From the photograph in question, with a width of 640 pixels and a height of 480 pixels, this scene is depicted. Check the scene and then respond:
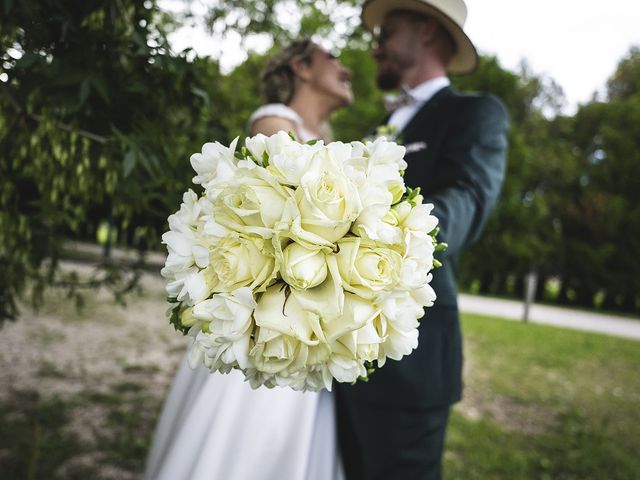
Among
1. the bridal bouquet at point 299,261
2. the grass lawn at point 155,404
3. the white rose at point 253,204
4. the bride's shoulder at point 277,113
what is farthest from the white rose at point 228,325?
the grass lawn at point 155,404

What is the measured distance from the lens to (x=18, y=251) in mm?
2070

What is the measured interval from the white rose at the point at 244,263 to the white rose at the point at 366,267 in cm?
16

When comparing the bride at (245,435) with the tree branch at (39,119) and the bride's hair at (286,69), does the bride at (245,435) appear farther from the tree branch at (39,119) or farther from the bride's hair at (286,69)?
the bride's hair at (286,69)

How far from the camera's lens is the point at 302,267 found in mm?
1021

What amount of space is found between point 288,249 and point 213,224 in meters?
0.18

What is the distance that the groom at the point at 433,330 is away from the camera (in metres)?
2.12

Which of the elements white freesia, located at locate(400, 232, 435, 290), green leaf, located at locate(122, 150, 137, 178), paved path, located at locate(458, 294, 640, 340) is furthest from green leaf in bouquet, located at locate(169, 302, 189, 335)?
paved path, located at locate(458, 294, 640, 340)

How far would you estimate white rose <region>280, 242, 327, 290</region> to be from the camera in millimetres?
1016

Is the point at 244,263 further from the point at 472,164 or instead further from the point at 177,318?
the point at 472,164

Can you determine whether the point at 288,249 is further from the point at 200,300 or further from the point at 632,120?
the point at 632,120

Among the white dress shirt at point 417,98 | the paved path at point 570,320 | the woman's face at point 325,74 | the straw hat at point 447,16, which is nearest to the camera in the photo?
the straw hat at point 447,16

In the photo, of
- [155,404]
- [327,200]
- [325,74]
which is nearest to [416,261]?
[327,200]

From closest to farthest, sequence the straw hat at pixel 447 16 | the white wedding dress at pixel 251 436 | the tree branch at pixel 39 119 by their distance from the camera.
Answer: the tree branch at pixel 39 119, the white wedding dress at pixel 251 436, the straw hat at pixel 447 16

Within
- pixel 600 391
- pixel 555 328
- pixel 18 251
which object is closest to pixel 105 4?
pixel 18 251
